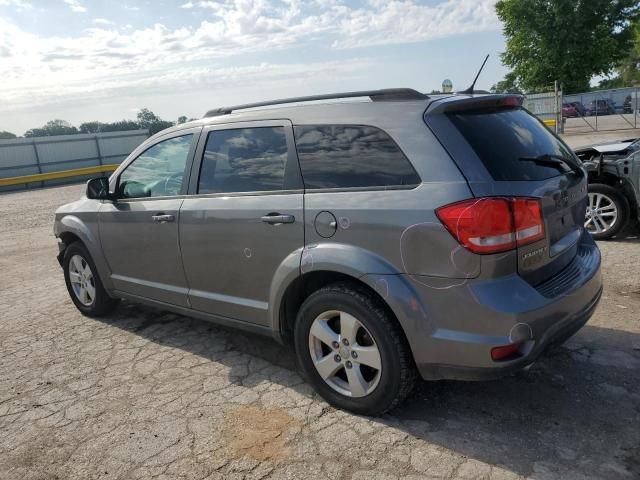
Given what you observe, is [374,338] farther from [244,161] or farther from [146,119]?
[146,119]

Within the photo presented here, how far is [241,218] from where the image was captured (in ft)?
11.4

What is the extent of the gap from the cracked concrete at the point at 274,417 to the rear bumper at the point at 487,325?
45 centimetres

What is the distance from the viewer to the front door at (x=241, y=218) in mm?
3305

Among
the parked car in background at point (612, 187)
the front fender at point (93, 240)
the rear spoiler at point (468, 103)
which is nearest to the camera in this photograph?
the rear spoiler at point (468, 103)

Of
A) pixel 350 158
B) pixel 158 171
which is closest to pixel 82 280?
pixel 158 171

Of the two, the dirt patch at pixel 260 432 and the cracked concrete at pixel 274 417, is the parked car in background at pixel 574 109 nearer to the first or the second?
the cracked concrete at pixel 274 417

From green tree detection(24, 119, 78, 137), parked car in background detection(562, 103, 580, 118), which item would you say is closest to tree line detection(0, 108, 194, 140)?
green tree detection(24, 119, 78, 137)

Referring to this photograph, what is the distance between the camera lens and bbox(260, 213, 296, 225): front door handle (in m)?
3.21

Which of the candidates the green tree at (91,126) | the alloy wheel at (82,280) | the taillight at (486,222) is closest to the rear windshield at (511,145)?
the taillight at (486,222)

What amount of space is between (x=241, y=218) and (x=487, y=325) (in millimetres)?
1661

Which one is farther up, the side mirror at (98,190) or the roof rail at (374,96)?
the roof rail at (374,96)

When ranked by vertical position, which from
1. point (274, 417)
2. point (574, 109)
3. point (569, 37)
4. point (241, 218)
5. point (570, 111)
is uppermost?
point (569, 37)

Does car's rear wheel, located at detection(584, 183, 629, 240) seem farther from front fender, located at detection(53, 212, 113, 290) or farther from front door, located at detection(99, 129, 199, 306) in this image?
front fender, located at detection(53, 212, 113, 290)

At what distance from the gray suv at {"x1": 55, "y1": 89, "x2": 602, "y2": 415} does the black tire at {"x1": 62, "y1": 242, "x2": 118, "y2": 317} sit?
4.39 ft
